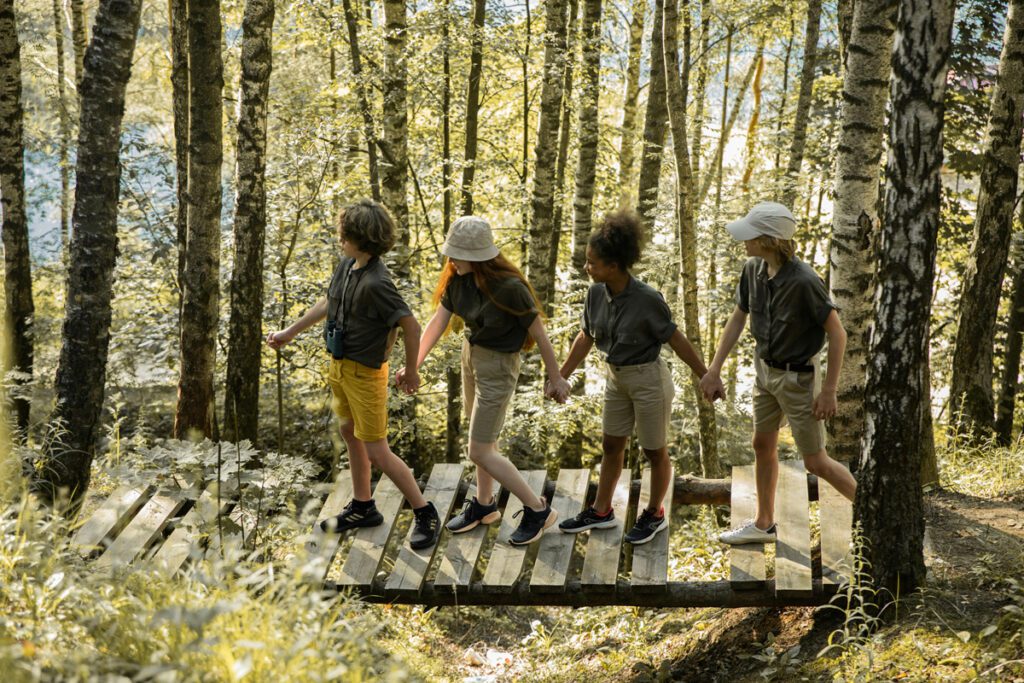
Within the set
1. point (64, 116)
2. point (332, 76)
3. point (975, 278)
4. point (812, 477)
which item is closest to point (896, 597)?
point (812, 477)

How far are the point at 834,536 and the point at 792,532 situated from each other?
0.25m

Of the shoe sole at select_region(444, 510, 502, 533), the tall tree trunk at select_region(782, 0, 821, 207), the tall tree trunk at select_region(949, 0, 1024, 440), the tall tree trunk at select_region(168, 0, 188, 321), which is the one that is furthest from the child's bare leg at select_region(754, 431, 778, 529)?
the tall tree trunk at select_region(782, 0, 821, 207)

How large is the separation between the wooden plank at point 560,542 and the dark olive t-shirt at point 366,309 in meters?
1.62

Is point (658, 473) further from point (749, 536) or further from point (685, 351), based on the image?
point (685, 351)

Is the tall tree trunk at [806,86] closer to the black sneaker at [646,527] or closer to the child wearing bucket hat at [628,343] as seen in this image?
the black sneaker at [646,527]

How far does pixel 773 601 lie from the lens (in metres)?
4.90

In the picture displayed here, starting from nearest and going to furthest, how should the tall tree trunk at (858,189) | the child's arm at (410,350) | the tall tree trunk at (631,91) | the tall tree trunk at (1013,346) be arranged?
the child's arm at (410,350)
the tall tree trunk at (858,189)
the tall tree trunk at (1013,346)
the tall tree trunk at (631,91)

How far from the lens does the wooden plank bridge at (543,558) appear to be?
16.2 feet

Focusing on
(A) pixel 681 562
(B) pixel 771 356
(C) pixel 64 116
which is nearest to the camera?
(B) pixel 771 356

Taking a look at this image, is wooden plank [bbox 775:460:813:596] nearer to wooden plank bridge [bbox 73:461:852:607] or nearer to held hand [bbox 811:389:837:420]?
wooden plank bridge [bbox 73:461:852:607]

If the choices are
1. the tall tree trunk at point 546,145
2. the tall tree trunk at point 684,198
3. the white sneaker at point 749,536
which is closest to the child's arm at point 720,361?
the white sneaker at point 749,536

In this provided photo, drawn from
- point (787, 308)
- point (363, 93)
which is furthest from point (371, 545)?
point (363, 93)

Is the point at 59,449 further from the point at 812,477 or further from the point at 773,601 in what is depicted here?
the point at 812,477

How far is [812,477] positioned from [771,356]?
6.19 ft
